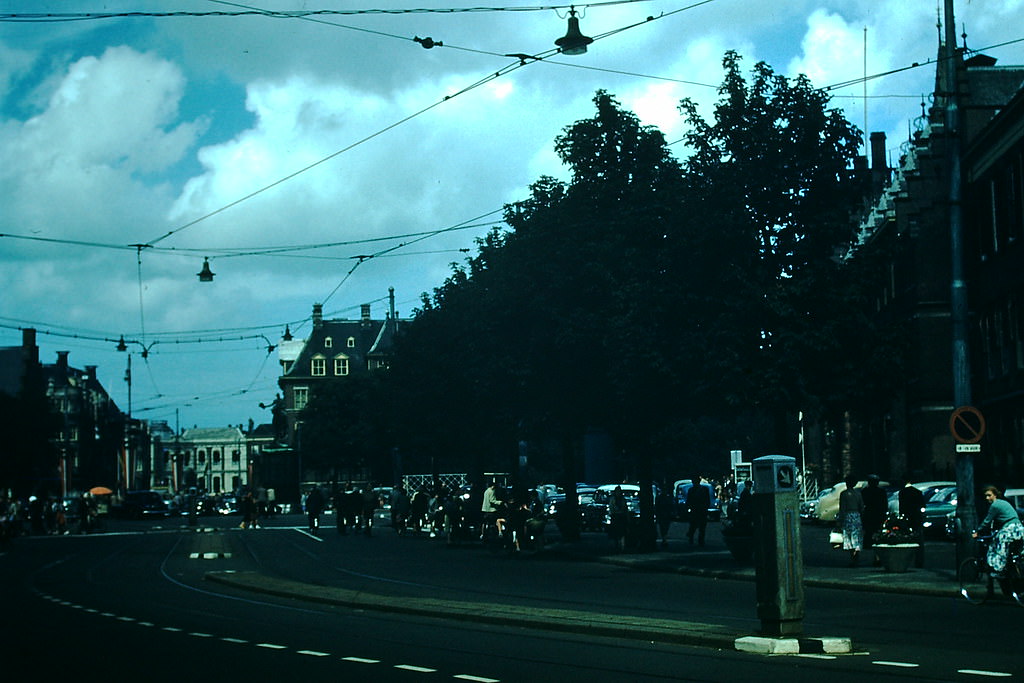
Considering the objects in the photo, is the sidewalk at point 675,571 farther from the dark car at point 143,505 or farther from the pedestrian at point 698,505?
the dark car at point 143,505

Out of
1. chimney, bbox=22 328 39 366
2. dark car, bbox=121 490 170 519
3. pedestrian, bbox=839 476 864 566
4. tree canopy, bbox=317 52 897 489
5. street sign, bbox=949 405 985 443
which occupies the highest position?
chimney, bbox=22 328 39 366

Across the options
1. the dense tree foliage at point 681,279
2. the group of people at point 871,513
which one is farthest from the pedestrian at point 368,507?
the group of people at point 871,513

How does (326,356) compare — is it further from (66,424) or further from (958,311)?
(958,311)

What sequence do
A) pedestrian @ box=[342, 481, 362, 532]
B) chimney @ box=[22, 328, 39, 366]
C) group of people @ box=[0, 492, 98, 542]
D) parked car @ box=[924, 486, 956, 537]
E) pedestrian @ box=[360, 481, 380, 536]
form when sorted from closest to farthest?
parked car @ box=[924, 486, 956, 537] < pedestrian @ box=[360, 481, 380, 536] < pedestrian @ box=[342, 481, 362, 532] < group of people @ box=[0, 492, 98, 542] < chimney @ box=[22, 328, 39, 366]

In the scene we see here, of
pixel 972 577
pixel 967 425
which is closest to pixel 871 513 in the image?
pixel 967 425

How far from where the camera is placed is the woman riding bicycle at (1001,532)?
19.1 meters

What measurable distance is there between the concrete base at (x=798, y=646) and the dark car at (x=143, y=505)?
8460cm

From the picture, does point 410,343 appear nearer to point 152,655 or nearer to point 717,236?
point 717,236

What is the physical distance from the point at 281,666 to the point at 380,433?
69351 millimetres

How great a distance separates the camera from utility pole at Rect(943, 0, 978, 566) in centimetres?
2325

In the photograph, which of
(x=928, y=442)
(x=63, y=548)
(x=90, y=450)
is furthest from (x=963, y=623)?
(x=90, y=450)

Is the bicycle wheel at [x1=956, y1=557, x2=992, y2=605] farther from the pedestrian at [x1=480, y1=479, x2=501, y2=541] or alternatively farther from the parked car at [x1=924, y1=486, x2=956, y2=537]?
the pedestrian at [x1=480, y1=479, x2=501, y2=541]

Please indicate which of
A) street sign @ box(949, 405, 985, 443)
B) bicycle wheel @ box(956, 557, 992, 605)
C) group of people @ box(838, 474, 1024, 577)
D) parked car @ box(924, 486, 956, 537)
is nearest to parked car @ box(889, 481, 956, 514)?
parked car @ box(924, 486, 956, 537)

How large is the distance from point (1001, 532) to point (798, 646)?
23.2 ft
